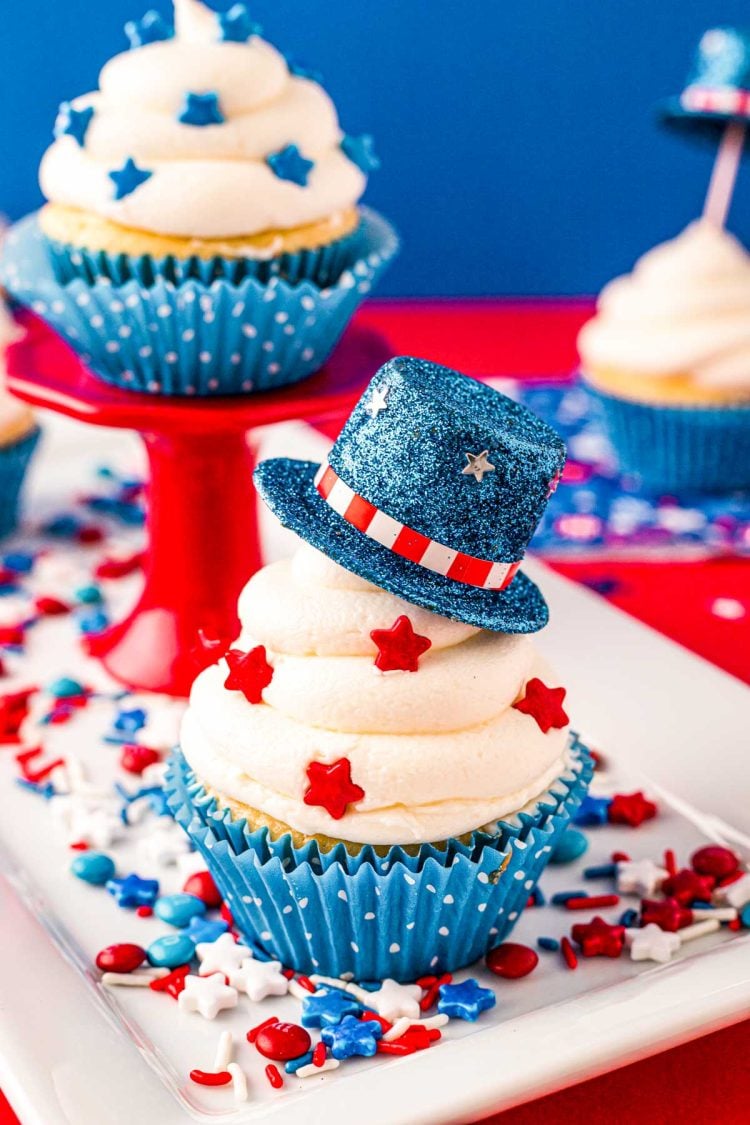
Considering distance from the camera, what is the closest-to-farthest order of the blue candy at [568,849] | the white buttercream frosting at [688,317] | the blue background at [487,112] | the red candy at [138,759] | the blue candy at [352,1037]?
the blue candy at [352,1037]
the blue candy at [568,849]
the red candy at [138,759]
the white buttercream frosting at [688,317]
the blue background at [487,112]

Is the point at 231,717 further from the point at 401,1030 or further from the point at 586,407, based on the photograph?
the point at 586,407

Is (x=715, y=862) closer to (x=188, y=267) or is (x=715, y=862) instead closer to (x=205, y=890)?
(x=205, y=890)

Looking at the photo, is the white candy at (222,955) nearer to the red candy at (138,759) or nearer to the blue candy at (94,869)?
the blue candy at (94,869)

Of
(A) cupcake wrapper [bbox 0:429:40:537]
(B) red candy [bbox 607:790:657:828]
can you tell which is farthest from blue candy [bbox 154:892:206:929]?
(A) cupcake wrapper [bbox 0:429:40:537]

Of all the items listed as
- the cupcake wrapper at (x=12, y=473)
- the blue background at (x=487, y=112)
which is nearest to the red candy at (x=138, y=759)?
the cupcake wrapper at (x=12, y=473)

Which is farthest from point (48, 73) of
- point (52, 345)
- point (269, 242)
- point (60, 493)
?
point (269, 242)
